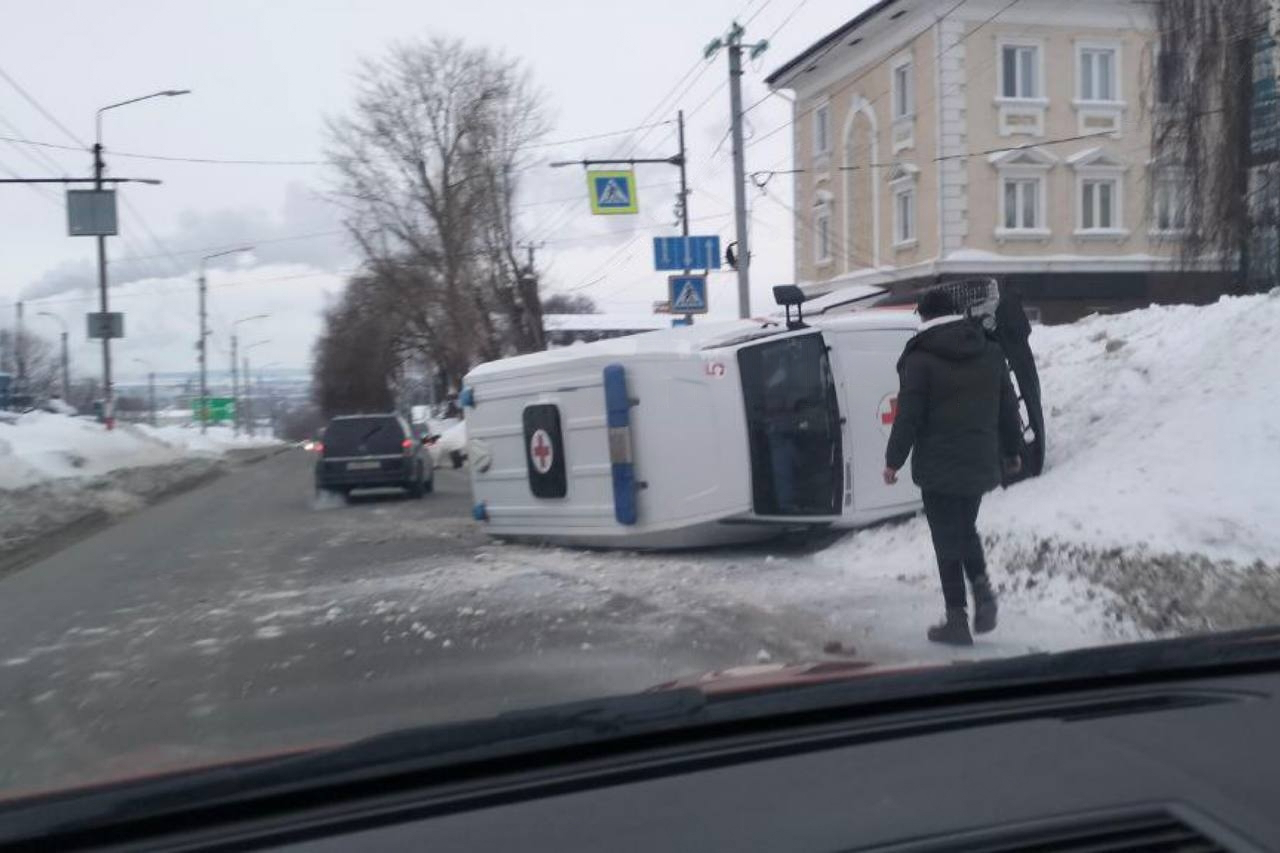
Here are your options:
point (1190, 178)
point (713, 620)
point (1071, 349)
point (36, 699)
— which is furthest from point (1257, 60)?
point (36, 699)

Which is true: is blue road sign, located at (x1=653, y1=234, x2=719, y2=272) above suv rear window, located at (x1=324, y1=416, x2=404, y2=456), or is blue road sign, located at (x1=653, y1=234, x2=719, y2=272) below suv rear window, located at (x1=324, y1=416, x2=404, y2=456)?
above

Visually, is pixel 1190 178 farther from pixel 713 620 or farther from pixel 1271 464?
pixel 713 620

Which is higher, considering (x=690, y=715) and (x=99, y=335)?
(x=99, y=335)

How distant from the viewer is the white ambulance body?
10539mm

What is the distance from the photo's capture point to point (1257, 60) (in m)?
14.5

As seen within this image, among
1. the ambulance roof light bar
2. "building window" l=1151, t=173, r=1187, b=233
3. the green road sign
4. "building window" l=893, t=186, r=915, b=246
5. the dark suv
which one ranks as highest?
"building window" l=893, t=186, r=915, b=246

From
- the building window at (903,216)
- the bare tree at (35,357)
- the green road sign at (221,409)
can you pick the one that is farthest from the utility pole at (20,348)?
the building window at (903,216)

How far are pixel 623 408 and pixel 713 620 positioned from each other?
10.0 feet

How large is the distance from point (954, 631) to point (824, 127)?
30730 mm

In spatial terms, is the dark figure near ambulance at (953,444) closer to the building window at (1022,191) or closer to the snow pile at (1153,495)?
→ the snow pile at (1153,495)

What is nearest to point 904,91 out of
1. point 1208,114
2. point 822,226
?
point 822,226

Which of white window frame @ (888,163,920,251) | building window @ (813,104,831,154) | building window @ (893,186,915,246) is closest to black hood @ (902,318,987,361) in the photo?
white window frame @ (888,163,920,251)

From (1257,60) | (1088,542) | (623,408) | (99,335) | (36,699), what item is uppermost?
(1257,60)

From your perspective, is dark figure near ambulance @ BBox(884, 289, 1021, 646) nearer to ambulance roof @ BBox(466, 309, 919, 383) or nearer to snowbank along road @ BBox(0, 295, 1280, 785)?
snowbank along road @ BBox(0, 295, 1280, 785)
